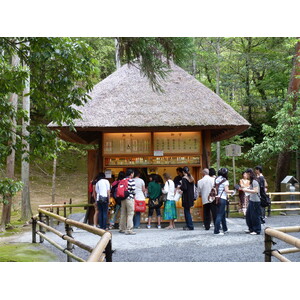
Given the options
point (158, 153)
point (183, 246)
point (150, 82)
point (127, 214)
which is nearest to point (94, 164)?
point (158, 153)

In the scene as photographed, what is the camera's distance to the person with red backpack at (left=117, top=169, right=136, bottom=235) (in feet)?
20.4

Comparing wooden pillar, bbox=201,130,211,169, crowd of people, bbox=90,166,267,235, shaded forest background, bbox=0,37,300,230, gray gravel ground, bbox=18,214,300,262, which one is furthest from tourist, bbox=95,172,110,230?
wooden pillar, bbox=201,130,211,169

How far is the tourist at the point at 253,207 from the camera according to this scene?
572 cm

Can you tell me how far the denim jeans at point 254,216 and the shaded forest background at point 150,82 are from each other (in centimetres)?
241

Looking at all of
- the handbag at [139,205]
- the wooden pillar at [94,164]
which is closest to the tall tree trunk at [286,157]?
the wooden pillar at [94,164]

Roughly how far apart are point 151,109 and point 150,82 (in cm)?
372

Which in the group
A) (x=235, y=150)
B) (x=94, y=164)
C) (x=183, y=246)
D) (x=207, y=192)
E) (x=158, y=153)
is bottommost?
(x=183, y=246)

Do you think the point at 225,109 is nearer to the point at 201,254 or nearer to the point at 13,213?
the point at 201,254

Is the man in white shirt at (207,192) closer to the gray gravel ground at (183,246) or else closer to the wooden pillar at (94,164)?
the gray gravel ground at (183,246)

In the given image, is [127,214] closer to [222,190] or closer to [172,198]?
[172,198]

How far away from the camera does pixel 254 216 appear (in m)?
5.99

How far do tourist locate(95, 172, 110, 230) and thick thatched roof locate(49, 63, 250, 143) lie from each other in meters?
1.13

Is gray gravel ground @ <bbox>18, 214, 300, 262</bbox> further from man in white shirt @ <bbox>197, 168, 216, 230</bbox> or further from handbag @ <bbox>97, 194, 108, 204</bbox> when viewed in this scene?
handbag @ <bbox>97, 194, 108, 204</bbox>

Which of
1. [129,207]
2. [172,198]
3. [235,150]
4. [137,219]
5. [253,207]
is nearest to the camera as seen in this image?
[253,207]
